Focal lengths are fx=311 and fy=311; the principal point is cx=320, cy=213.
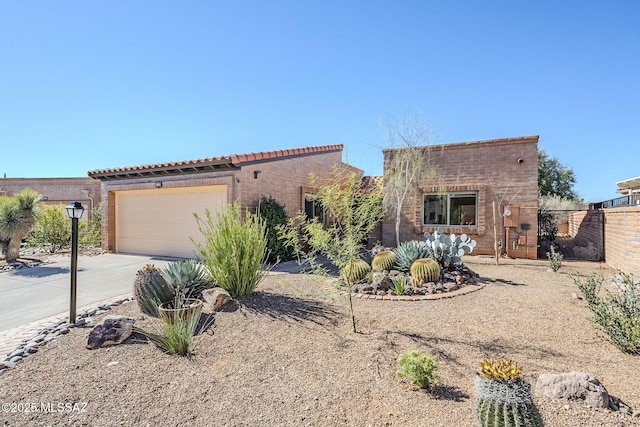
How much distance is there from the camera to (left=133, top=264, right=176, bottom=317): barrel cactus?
17.2 ft

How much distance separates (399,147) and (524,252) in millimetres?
6240

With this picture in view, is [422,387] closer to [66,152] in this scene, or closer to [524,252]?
[524,252]

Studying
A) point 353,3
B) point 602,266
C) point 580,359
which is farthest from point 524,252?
point 353,3

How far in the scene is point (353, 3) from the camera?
8258 millimetres

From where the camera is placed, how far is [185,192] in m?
11.8

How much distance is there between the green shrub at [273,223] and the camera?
1038 centimetres

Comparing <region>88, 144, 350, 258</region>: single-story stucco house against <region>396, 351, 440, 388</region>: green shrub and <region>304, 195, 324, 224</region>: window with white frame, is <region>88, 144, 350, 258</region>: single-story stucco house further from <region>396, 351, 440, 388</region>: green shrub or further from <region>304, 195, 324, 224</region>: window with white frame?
<region>396, 351, 440, 388</region>: green shrub

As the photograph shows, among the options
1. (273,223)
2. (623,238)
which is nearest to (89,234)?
(273,223)

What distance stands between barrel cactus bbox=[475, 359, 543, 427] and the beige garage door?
9.78 metres

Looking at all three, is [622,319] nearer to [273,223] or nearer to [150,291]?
[150,291]

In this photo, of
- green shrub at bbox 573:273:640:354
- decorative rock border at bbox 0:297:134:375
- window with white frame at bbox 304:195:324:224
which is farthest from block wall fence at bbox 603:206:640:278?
decorative rock border at bbox 0:297:134:375

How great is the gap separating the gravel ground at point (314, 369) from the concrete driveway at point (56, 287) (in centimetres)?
147

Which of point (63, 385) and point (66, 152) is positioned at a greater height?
point (66, 152)

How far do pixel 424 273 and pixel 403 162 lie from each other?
22.2 feet
